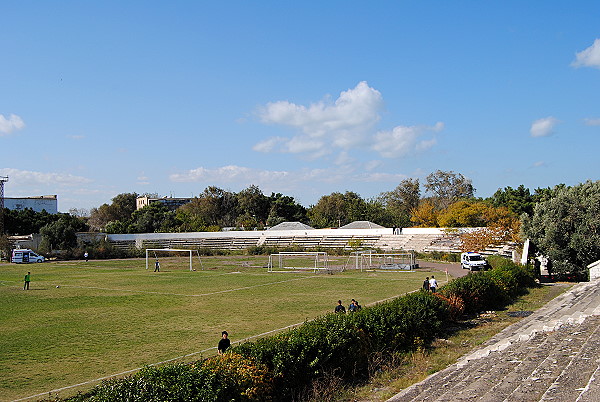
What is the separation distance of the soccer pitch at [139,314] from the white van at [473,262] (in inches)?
208

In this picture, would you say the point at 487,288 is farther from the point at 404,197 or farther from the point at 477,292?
the point at 404,197

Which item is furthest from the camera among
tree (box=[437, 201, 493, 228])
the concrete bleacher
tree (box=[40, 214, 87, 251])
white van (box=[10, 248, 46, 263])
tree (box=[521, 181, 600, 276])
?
tree (box=[40, 214, 87, 251])

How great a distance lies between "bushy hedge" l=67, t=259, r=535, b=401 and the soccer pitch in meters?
5.25

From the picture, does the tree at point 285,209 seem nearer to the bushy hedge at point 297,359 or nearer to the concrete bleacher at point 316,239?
the concrete bleacher at point 316,239

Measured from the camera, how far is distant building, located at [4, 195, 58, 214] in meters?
126

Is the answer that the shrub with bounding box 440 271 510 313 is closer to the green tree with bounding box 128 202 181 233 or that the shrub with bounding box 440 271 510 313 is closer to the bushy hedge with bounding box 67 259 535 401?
the bushy hedge with bounding box 67 259 535 401

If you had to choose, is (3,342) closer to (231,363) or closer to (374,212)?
(231,363)

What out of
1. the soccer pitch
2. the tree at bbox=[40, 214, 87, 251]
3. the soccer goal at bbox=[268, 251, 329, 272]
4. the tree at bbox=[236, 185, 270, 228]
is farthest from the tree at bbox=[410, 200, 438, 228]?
the tree at bbox=[40, 214, 87, 251]

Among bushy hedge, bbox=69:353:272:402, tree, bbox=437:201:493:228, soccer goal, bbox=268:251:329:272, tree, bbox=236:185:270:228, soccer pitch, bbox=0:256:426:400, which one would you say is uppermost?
tree, bbox=236:185:270:228

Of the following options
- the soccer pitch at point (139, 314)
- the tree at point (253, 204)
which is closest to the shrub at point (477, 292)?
the soccer pitch at point (139, 314)

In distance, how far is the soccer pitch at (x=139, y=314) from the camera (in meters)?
16.2

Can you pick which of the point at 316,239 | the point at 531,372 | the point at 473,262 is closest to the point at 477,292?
the point at 531,372

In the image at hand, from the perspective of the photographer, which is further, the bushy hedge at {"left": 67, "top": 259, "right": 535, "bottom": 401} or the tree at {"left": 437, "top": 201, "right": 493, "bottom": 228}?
the tree at {"left": 437, "top": 201, "right": 493, "bottom": 228}

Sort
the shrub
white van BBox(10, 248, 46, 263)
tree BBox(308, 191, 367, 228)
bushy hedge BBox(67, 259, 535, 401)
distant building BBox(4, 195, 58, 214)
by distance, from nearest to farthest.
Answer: bushy hedge BBox(67, 259, 535, 401) < the shrub < white van BBox(10, 248, 46, 263) < tree BBox(308, 191, 367, 228) < distant building BBox(4, 195, 58, 214)
